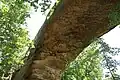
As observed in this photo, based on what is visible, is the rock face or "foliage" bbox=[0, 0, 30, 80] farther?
"foliage" bbox=[0, 0, 30, 80]

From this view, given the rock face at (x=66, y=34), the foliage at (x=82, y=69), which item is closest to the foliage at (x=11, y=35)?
the foliage at (x=82, y=69)

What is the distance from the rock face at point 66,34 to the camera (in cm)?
847

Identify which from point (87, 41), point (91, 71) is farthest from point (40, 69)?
point (91, 71)

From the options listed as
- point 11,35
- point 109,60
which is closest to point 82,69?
point 11,35

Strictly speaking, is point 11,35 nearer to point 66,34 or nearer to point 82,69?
point 82,69

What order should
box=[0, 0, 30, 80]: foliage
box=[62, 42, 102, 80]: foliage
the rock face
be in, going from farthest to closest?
box=[0, 0, 30, 80]: foliage < box=[62, 42, 102, 80]: foliage < the rock face

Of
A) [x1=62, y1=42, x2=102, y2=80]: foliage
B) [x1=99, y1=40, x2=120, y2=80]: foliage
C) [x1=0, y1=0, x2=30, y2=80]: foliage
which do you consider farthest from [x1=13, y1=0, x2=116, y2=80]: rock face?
[x1=0, y1=0, x2=30, y2=80]: foliage

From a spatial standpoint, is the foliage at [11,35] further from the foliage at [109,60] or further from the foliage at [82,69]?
the foliage at [109,60]

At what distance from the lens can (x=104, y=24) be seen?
859 centimetres

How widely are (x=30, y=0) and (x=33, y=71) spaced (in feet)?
6.71

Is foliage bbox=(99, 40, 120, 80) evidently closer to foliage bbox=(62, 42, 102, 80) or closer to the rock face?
the rock face

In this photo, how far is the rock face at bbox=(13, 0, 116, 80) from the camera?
8.47 metres

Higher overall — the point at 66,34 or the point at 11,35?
the point at 11,35

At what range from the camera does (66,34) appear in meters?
8.70
